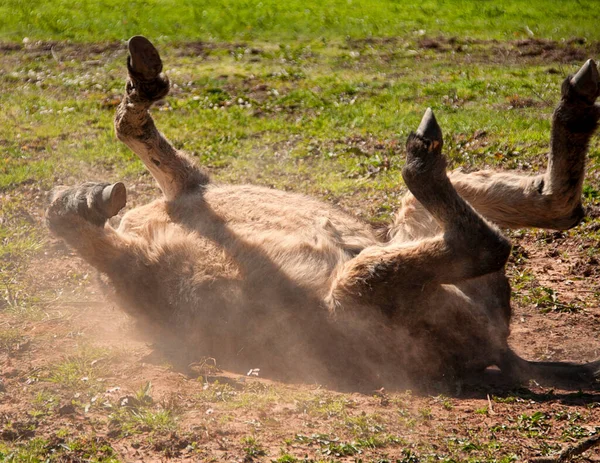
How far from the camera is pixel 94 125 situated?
10312mm

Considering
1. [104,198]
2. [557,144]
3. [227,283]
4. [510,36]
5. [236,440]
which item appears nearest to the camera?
[236,440]

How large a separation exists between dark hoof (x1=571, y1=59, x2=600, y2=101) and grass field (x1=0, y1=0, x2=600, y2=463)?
173 cm

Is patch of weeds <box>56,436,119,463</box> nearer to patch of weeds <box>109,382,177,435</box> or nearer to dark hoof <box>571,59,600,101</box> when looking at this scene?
patch of weeds <box>109,382,177,435</box>

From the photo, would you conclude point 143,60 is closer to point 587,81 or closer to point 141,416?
point 141,416

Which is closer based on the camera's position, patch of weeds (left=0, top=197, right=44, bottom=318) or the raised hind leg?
the raised hind leg

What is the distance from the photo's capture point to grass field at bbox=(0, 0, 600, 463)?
3484 mm

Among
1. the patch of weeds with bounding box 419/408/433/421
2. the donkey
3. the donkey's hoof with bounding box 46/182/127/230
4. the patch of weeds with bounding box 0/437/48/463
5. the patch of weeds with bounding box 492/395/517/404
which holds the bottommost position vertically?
the patch of weeds with bounding box 492/395/517/404

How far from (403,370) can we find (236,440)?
1177mm

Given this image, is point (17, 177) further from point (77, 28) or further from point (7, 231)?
point (77, 28)

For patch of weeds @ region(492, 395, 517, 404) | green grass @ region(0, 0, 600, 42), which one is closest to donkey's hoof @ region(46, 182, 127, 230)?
patch of weeds @ region(492, 395, 517, 404)

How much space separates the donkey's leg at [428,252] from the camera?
3.84 metres

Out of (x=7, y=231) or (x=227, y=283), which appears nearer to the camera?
(x=227, y=283)

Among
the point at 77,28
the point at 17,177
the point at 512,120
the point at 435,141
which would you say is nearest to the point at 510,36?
the point at 512,120

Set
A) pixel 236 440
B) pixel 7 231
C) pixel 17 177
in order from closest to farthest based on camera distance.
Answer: pixel 236 440
pixel 7 231
pixel 17 177
